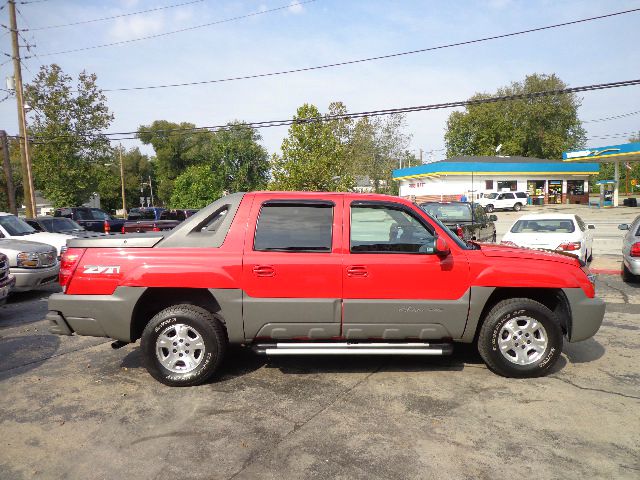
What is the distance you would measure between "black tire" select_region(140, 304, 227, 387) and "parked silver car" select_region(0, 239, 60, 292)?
5.75 m

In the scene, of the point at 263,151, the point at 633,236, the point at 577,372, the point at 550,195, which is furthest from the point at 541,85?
the point at 577,372

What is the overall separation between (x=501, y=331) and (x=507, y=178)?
159 ft

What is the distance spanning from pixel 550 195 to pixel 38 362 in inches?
2090

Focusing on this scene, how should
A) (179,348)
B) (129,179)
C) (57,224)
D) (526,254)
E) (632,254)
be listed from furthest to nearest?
(129,179) → (57,224) → (632,254) → (526,254) → (179,348)

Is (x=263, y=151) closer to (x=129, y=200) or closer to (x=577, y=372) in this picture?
(x=129, y=200)

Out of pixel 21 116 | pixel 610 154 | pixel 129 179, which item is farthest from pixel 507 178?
pixel 129 179

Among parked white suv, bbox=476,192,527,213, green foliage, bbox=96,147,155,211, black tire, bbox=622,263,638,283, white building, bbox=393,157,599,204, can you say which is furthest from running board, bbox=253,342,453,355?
green foliage, bbox=96,147,155,211

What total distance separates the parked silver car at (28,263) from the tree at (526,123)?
65783mm

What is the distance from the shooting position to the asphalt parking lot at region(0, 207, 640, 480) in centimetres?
314

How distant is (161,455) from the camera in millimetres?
3275

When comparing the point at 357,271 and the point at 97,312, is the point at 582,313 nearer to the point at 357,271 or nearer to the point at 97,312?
the point at 357,271

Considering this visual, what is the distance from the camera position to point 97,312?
4398mm

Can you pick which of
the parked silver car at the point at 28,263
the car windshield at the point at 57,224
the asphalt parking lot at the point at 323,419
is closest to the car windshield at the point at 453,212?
the asphalt parking lot at the point at 323,419

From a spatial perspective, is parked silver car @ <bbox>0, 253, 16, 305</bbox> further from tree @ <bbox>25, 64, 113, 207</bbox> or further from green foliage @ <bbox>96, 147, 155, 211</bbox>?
green foliage @ <bbox>96, 147, 155, 211</bbox>
